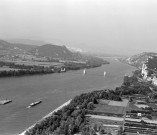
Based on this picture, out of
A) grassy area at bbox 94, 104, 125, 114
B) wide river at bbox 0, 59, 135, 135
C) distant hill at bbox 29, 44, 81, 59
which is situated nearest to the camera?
wide river at bbox 0, 59, 135, 135

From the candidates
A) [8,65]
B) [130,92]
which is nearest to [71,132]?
[130,92]

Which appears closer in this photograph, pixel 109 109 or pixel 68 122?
pixel 68 122

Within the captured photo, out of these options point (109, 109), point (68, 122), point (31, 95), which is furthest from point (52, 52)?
point (68, 122)

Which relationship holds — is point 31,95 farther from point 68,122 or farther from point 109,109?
point 68,122

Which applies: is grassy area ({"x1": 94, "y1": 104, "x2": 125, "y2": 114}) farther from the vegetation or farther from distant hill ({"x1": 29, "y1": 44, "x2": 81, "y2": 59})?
distant hill ({"x1": 29, "y1": 44, "x2": 81, "y2": 59})

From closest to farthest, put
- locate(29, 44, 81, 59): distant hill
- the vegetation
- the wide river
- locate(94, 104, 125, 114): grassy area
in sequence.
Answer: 1. the vegetation
2. the wide river
3. locate(94, 104, 125, 114): grassy area
4. locate(29, 44, 81, 59): distant hill

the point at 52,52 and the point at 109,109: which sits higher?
the point at 52,52

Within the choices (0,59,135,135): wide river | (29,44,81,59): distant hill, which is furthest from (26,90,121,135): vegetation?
(29,44,81,59): distant hill

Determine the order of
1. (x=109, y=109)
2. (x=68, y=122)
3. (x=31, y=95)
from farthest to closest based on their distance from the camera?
(x=31, y=95), (x=109, y=109), (x=68, y=122)

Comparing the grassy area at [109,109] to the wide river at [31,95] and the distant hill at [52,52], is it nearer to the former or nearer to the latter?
the wide river at [31,95]

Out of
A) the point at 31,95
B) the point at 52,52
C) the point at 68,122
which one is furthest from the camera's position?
the point at 52,52

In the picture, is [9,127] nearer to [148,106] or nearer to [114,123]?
[114,123]
